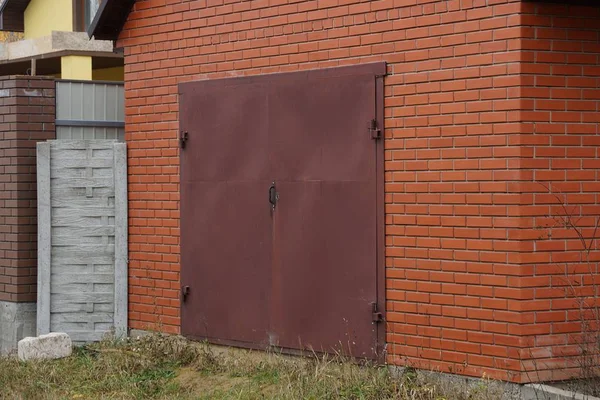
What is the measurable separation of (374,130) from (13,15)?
16.3 m

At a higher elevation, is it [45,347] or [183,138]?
[183,138]

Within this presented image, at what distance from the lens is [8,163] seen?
38.8ft

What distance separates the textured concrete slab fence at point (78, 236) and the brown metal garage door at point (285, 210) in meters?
1.23

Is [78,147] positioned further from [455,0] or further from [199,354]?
[455,0]

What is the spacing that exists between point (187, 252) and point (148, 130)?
1.41m

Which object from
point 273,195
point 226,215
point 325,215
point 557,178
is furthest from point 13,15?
point 557,178

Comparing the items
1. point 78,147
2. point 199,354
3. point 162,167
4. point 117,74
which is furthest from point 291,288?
point 117,74

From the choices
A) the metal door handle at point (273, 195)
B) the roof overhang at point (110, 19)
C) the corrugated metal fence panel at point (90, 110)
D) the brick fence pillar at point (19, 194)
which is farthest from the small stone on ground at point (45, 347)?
the roof overhang at point (110, 19)

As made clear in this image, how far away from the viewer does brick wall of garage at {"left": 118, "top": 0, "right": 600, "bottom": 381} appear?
25.6 ft

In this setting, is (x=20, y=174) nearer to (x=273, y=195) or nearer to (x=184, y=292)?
(x=184, y=292)

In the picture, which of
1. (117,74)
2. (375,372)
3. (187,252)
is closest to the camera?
(375,372)

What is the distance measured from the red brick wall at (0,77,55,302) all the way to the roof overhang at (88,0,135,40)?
2.96 feet

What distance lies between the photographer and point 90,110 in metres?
12.2

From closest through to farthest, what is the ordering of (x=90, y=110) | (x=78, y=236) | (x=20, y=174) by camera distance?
(x=78, y=236) < (x=20, y=174) < (x=90, y=110)
